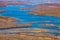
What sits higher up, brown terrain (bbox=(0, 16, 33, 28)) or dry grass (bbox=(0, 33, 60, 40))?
brown terrain (bbox=(0, 16, 33, 28))

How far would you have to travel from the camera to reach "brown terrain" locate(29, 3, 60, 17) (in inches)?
63.6

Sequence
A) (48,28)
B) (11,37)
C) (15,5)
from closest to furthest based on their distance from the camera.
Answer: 1. (11,37)
2. (48,28)
3. (15,5)

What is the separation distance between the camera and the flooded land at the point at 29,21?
4.36ft

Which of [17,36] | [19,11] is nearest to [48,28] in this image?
[17,36]

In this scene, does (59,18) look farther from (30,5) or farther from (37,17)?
(30,5)

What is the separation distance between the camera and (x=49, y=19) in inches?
60.3

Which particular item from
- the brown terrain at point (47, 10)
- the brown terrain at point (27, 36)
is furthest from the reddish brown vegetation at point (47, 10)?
the brown terrain at point (27, 36)

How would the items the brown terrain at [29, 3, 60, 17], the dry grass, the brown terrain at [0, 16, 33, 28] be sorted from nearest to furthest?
the dry grass < the brown terrain at [0, 16, 33, 28] < the brown terrain at [29, 3, 60, 17]

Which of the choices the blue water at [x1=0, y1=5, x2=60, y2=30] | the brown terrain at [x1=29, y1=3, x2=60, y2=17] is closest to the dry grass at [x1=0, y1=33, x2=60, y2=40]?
the blue water at [x1=0, y1=5, x2=60, y2=30]

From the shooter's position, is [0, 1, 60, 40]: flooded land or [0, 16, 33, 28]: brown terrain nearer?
[0, 1, 60, 40]: flooded land

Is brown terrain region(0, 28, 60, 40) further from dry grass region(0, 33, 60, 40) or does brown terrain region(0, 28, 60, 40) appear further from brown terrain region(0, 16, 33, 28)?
brown terrain region(0, 16, 33, 28)

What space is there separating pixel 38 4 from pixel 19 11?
0.91 feet

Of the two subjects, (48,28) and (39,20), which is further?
(39,20)

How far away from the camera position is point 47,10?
1.67 m
